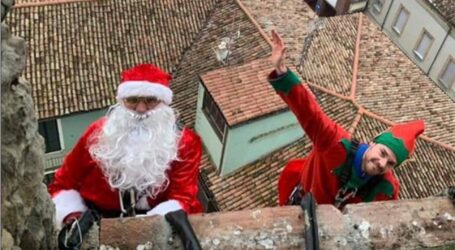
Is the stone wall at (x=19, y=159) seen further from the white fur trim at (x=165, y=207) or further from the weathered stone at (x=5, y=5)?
the white fur trim at (x=165, y=207)

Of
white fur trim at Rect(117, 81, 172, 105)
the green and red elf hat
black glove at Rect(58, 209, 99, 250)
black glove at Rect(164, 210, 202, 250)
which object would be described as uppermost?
the green and red elf hat

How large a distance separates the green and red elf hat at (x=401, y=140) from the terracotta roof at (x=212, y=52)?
684cm

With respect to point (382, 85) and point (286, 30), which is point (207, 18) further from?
point (382, 85)

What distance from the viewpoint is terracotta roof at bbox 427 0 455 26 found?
17734mm

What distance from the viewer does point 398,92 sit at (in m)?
A: 12.2

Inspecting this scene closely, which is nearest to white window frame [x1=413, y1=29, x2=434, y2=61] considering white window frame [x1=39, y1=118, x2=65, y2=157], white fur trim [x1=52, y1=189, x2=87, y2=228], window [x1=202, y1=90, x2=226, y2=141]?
window [x1=202, y1=90, x2=226, y2=141]

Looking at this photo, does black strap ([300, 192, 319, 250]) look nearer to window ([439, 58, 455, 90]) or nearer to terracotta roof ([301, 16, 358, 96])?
terracotta roof ([301, 16, 358, 96])

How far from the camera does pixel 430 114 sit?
39.1ft

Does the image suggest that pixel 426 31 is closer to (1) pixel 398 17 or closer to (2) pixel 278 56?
(1) pixel 398 17

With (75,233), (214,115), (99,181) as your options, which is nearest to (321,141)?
(99,181)

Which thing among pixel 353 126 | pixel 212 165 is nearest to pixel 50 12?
pixel 212 165

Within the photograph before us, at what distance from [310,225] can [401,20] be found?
1869 centimetres

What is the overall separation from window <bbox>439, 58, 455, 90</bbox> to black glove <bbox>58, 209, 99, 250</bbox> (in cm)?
1721

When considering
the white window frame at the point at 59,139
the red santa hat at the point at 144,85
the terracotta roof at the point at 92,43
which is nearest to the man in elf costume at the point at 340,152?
→ the red santa hat at the point at 144,85
